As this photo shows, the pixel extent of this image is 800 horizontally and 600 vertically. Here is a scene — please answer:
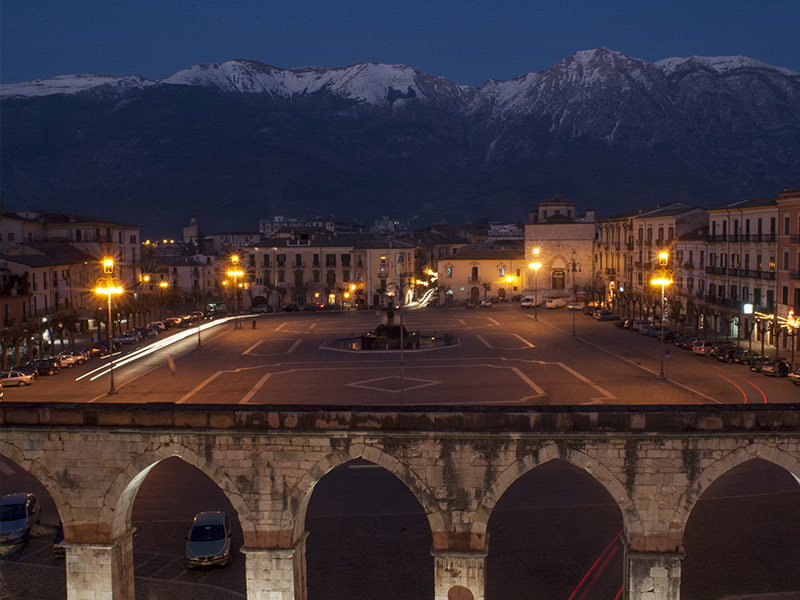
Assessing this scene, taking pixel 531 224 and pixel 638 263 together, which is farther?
pixel 531 224

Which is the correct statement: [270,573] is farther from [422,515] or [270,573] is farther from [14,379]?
[14,379]

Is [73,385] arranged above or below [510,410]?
below

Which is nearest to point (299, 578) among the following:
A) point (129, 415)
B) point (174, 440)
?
point (174, 440)

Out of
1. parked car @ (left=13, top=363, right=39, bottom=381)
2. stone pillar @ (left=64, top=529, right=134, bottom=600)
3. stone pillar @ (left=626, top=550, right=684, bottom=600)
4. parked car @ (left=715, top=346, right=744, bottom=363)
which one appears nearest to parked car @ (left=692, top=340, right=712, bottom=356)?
parked car @ (left=715, top=346, right=744, bottom=363)

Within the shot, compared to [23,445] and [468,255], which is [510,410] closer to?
[23,445]

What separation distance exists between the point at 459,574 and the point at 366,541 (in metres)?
6.45

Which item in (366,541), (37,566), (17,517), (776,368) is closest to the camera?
(37,566)

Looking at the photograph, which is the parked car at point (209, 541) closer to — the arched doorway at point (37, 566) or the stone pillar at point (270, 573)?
the arched doorway at point (37, 566)

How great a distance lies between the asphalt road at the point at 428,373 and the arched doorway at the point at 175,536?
1040 centimetres

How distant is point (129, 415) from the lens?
67.2 ft

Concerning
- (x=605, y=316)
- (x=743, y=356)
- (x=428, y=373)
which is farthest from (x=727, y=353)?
(x=605, y=316)

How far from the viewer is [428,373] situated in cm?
5134

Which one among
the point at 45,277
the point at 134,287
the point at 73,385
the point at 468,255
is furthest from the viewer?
the point at 468,255

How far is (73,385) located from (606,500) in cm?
3392
